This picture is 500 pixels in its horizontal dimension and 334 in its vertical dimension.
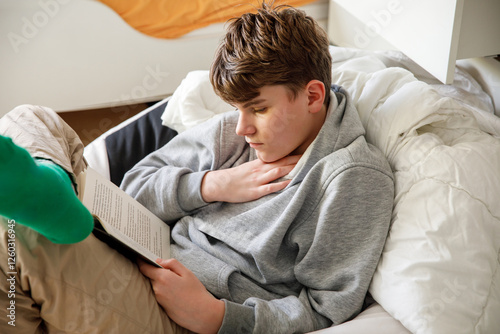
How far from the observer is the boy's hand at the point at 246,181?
1048 mm

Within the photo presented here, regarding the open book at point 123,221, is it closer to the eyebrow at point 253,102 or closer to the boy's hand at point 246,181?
the boy's hand at point 246,181

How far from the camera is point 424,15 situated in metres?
1.36

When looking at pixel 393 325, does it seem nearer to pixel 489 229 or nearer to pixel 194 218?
pixel 489 229

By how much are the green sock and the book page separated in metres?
0.18

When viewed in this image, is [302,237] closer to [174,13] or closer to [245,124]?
[245,124]

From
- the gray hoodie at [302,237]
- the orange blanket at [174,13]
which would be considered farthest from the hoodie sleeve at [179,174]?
the orange blanket at [174,13]

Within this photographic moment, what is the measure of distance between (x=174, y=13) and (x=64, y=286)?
1634mm

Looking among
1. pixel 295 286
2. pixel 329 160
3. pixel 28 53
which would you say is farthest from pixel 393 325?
pixel 28 53

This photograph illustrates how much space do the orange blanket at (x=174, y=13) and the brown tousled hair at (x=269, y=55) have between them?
115 cm

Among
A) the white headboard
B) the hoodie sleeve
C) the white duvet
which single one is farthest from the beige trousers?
the white headboard

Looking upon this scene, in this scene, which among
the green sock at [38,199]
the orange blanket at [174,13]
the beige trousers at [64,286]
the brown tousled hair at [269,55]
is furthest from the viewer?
the orange blanket at [174,13]

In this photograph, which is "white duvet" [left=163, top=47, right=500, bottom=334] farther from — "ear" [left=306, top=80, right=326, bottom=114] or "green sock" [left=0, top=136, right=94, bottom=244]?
"green sock" [left=0, top=136, right=94, bottom=244]

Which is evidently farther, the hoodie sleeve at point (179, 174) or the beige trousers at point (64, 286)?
the hoodie sleeve at point (179, 174)

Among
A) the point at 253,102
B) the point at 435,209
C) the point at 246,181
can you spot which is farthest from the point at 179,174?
the point at 435,209
